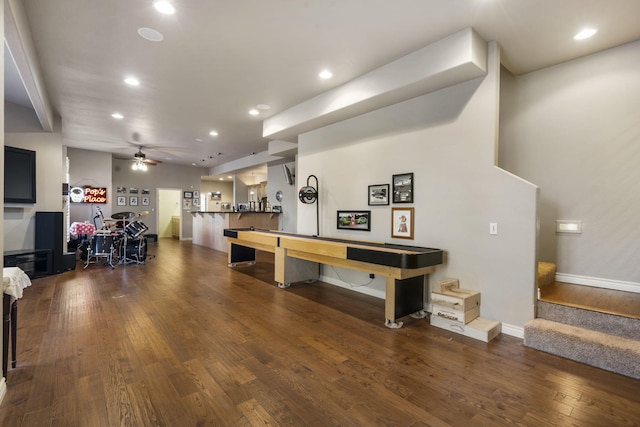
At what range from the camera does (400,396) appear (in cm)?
195

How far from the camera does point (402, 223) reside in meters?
3.86

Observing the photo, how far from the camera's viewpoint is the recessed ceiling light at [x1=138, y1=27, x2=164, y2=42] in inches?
114

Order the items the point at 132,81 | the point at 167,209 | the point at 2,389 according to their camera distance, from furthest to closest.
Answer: the point at 167,209 < the point at 132,81 < the point at 2,389

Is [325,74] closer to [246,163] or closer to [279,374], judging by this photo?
[279,374]

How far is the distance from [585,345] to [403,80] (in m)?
2.98

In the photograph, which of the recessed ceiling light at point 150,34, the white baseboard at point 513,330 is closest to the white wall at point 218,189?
the recessed ceiling light at point 150,34

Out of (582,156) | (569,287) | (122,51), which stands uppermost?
(122,51)

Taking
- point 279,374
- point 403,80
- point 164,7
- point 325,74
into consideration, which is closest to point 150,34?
point 164,7

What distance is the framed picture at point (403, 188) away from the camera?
12.3ft

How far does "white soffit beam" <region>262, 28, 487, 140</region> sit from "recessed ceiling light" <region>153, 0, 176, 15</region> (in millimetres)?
2183

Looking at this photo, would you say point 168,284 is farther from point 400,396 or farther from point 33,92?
point 400,396

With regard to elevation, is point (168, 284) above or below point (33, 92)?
below

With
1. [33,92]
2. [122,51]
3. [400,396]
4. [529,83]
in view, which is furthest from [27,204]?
[529,83]

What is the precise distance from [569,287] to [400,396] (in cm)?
256
